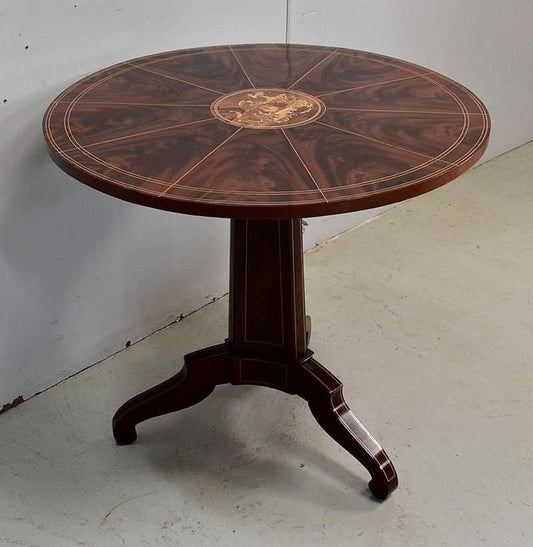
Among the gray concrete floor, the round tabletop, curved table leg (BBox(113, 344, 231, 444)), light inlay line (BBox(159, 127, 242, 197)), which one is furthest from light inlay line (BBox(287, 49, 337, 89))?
the gray concrete floor

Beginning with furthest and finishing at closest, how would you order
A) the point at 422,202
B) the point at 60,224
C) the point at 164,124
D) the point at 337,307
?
the point at 422,202 < the point at 337,307 < the point at 60,224 < the point at 164,124

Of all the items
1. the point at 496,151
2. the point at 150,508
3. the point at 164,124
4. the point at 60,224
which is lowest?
the point at 496,151

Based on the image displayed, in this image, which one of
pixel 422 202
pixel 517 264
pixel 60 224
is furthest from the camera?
pixel 422 202

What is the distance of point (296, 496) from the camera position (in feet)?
6.59

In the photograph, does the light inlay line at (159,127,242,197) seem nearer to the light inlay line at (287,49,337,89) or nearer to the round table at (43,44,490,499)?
the round table at (43,44,490,499)

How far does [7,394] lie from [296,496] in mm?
838

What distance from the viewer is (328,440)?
2178mm

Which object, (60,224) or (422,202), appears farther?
(422,202)

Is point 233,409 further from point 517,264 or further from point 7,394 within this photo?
point 517,264

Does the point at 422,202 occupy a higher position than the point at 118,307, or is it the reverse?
the point at 118,307

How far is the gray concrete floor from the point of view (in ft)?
6.34

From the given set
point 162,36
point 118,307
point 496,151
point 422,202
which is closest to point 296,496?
point 118,307

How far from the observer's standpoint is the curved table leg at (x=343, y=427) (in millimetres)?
1977

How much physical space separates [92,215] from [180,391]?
54 cm
